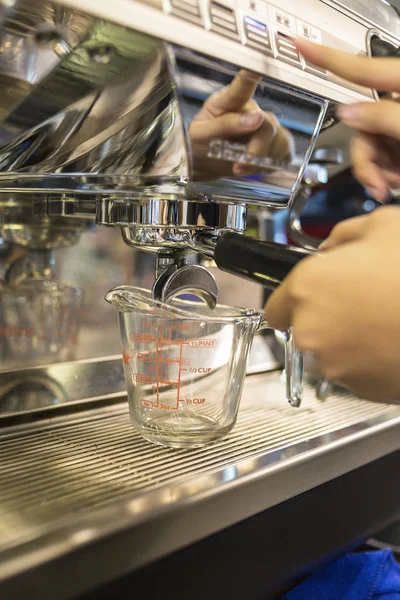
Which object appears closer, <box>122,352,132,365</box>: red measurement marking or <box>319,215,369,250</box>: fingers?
<box>319,215,369,250</box>: fingers

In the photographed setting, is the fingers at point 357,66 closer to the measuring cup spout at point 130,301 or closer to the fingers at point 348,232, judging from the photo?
the fingers at point 348,232

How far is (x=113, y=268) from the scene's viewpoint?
675 mm

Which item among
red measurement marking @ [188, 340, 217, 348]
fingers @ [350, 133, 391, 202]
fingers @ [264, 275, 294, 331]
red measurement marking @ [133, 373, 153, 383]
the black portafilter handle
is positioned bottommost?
red measurement marking @ [133, 373, 153, 383]

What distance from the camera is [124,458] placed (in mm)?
475

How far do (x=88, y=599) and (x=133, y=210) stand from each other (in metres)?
0.27

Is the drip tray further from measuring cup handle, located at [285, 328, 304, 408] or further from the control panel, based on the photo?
the control panel

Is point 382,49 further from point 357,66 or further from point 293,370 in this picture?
point 293,370

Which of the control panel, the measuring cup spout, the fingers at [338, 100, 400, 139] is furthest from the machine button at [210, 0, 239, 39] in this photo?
the measuring cup spout

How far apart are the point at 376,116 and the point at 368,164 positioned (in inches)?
1.9

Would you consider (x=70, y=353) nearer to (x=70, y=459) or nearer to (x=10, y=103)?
(x=70, y=459)

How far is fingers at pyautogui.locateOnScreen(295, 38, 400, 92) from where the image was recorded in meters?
0.38

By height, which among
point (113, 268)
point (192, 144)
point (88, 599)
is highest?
point (192, 144)

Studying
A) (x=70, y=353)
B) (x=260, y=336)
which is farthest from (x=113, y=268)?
(x=260, y=336)

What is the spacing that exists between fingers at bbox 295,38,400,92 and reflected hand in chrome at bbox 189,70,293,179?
A: 44 mm
